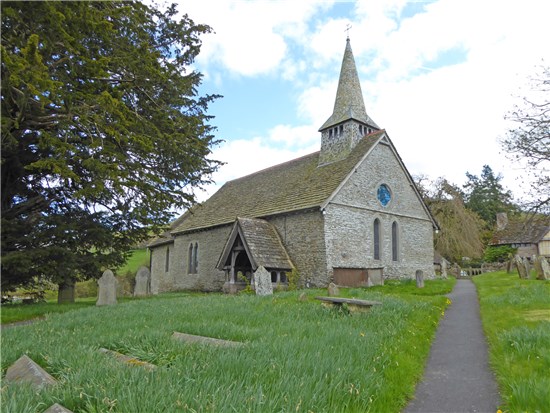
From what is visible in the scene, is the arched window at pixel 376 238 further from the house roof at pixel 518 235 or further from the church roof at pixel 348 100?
the house roof at pixel 518 235

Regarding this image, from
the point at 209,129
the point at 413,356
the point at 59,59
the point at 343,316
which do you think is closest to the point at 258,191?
the point at 209,129

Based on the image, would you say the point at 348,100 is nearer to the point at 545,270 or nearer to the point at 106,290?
the point at 545,270

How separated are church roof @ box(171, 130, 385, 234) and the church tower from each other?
0.75m

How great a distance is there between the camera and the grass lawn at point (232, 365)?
3.05 metres

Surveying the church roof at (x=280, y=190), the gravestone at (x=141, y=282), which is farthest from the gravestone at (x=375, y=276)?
the gravestone at (x=141, y=282)

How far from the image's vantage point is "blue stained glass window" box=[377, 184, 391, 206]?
23297mm

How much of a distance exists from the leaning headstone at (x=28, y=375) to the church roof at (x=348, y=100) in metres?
22.4

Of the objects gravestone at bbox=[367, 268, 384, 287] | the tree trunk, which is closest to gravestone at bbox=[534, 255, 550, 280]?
gravestone at bbox=[367, 268, 384, 287]

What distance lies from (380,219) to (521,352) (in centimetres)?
1735

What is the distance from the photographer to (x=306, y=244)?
67.1 feet

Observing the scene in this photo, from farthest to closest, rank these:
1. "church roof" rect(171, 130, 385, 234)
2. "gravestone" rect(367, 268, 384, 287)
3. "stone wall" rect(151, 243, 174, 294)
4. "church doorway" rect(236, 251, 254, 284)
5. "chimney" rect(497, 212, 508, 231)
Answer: "chimney" rect(497, 212, 508, 231)
"stone wall" rect(151, 243, 174, 294)
"church doorway" rect(236, 251, 254, 284)
"church roof" rect(171, 130, 385, 234)
"gravestone" rect(367, 268, 384, 287)

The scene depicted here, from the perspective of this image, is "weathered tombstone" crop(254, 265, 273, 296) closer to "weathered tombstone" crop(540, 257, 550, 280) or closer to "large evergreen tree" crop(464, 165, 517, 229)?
"weathered tombstone" crop(540, 257, 550, 280)

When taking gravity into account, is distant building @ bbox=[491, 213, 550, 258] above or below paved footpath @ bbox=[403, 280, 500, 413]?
above

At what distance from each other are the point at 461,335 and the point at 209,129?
13.0 meters
